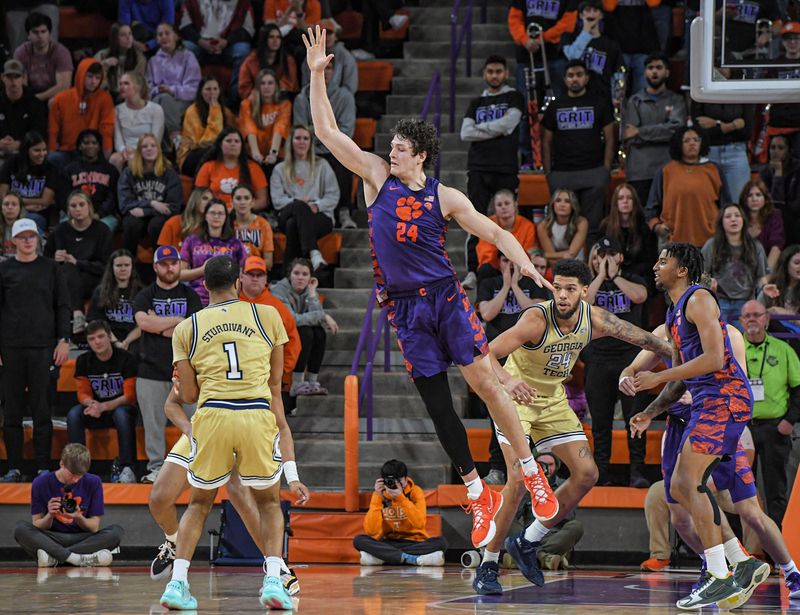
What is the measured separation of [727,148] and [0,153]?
851 cm

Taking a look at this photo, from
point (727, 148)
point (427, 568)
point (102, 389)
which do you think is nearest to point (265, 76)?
point (102, 389)

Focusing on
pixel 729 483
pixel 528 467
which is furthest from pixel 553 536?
pixel 528 467

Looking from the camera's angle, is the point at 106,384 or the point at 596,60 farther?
the point at 596,60

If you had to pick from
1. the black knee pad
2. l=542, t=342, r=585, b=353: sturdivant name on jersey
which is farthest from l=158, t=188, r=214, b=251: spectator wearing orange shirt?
the black knee pad

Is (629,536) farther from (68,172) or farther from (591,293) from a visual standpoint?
(68,172)

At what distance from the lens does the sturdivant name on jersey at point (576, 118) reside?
1384cm

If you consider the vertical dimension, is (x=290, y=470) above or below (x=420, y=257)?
below

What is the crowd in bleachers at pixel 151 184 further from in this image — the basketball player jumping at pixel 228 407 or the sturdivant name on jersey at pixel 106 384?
the basketball player jumping at pixel 228 407

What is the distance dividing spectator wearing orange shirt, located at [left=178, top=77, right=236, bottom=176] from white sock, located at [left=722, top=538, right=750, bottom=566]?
843cm

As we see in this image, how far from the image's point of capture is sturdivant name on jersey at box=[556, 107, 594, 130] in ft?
45.4

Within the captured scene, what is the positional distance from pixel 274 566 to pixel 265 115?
8128 mm

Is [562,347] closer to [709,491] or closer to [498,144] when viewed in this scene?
[709,491]

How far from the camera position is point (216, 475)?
7.51 metres

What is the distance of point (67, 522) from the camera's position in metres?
11.6
